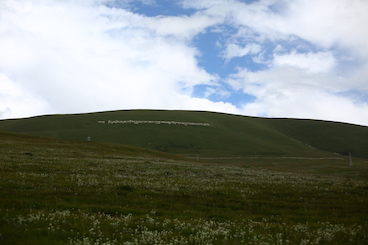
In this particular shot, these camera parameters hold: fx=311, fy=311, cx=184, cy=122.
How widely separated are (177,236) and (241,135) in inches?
6671

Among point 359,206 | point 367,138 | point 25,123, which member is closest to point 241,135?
point 367,138

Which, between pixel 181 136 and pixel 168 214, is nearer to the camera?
pixel 168 214

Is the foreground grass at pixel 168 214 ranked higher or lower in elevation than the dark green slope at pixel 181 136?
lower

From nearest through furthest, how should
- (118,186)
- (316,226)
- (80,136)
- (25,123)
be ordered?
1. (316,226)
2. (118,186)
3. (80,136)
4. (25,123)

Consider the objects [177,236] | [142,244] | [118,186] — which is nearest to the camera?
[142,244]

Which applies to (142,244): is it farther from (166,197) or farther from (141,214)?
(166,197)

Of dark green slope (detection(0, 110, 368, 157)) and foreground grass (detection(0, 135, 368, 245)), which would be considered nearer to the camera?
foreground grass (detection(0, 135, 368, 245))

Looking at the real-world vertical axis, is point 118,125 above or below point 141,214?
above

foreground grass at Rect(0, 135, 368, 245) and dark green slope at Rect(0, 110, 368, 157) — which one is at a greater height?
dark green slope at Rect(0, 110, 368, 157)

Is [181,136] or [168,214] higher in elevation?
[181,136]

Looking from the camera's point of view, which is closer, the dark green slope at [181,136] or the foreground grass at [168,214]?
the foreground grass at [168,214]

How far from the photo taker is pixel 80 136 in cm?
14338

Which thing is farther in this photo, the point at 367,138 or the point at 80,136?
the point at 367,138

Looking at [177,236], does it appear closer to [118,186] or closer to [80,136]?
[118,186]
